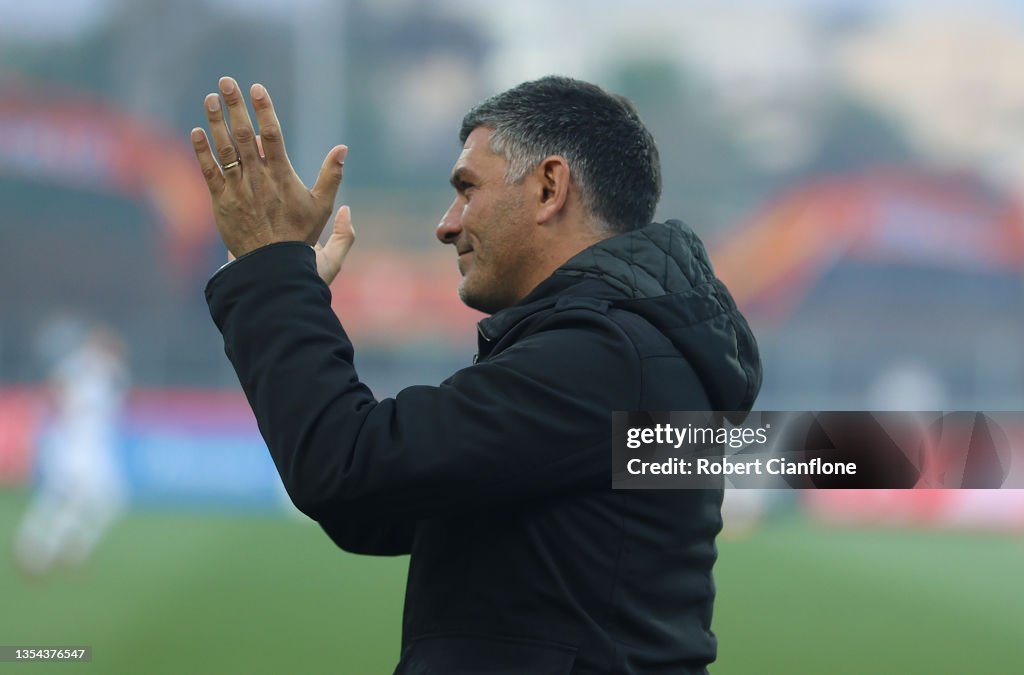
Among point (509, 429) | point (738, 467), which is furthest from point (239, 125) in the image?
point (738, 467)

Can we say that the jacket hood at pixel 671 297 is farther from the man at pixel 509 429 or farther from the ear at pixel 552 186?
the ear at pixel 552 186

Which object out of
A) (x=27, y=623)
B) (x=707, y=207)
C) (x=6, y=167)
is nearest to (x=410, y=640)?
(x=27, y=623)

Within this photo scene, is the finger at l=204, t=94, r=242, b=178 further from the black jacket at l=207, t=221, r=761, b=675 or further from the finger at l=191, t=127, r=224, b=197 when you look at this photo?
the black jacket at l=207, t=221, r=761, b=675

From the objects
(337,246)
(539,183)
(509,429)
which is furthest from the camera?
(337,246)

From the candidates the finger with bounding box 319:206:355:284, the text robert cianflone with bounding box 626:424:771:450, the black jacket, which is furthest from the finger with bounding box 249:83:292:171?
the text robert cianflone with bounding box 626:424:771:450

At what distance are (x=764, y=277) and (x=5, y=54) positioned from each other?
746 inches

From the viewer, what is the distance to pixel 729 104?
30234 millimetres

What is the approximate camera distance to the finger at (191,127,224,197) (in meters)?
1.79

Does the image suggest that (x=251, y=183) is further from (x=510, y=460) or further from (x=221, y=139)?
(x=510, y=460)

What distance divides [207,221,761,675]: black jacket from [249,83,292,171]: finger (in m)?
0.13

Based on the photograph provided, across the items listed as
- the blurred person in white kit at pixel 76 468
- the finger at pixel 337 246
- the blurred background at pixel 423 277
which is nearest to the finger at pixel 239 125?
the finger at pixel 337 246

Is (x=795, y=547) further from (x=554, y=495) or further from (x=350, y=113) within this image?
(x=350, y=113)

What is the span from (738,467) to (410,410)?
75 cm

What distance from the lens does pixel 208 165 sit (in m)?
1.79
